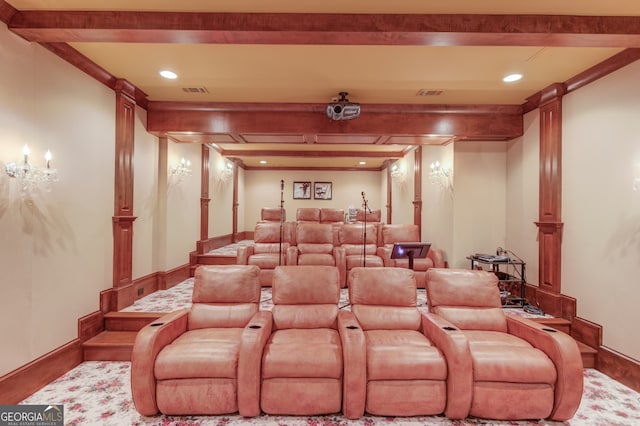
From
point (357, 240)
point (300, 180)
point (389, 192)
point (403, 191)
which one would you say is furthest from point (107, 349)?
point (300, 180)

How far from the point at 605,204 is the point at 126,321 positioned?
196 inches

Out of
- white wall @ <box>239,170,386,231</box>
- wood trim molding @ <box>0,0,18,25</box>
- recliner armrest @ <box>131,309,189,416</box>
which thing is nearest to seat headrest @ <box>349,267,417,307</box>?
recliner armrest @ <box>131,309,189,416</box>

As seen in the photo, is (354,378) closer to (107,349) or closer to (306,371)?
(306,371)

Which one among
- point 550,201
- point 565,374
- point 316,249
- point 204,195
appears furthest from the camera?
point 204,195

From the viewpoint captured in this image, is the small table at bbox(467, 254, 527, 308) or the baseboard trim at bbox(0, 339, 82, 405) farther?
the small table at bbox(467, 254, 527, 308)

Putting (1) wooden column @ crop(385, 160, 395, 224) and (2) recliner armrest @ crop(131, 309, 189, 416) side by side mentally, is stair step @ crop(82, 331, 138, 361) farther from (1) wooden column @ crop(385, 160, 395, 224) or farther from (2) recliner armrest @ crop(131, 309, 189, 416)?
(1) wooden column @ crop(385, 160, 395, 224)

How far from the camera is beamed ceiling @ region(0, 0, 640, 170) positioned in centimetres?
211

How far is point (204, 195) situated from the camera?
20.2 ft

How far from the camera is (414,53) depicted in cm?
265

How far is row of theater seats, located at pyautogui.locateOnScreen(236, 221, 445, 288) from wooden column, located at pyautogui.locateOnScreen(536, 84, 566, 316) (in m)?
1.37

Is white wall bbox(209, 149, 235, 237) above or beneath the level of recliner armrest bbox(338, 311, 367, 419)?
above

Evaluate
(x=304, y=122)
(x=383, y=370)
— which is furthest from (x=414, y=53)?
(x=383, y=370)

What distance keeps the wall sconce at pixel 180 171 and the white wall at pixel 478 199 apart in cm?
435

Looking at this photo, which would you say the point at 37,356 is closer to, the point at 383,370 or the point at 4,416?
the point at 4,416
